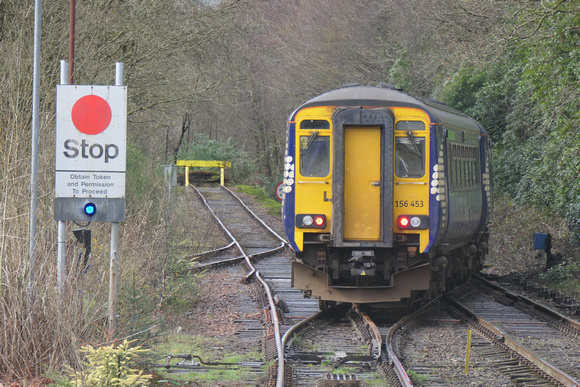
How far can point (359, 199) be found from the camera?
11.3 meters

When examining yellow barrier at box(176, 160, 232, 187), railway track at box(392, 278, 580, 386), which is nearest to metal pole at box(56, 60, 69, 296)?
railway track at box(392, 278, 580, 386)

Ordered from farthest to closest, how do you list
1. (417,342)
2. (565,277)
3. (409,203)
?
(565,277) → (409,203) → (417,342)

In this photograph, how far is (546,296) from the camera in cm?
1453

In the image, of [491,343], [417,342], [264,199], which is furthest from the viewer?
[264,199]

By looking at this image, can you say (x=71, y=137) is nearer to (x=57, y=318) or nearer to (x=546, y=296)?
(x=57, y=318)

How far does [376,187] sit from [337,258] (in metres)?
1.16

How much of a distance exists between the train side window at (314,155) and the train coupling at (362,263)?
121 centimetres

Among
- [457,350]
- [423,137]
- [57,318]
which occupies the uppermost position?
[423,137]

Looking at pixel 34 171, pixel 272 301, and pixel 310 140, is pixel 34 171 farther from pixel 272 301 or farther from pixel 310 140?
pixel 272 301

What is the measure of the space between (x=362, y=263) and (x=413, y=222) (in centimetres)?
91

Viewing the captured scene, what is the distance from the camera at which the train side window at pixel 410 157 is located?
37.3ft

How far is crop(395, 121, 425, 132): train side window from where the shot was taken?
11367 mm

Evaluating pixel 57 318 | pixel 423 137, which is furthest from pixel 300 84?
pixel 57 318

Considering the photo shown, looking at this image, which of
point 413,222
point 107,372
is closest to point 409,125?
point 413,222
